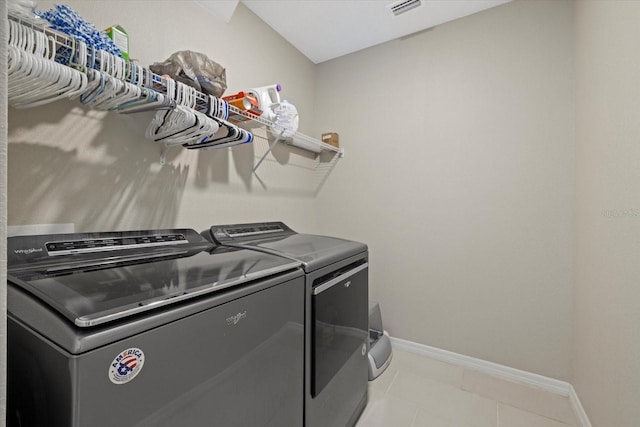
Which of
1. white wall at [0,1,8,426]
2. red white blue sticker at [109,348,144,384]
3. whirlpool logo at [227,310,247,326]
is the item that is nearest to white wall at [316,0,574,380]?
whirlpool logo at [227,310,247,326]

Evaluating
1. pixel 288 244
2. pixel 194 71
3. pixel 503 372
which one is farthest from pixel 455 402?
pixel 194 71

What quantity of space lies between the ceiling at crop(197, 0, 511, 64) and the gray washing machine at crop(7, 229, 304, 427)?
64.0 inches

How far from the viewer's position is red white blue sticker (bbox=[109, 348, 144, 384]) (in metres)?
0.57

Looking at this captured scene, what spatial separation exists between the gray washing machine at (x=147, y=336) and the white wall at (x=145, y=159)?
243mm

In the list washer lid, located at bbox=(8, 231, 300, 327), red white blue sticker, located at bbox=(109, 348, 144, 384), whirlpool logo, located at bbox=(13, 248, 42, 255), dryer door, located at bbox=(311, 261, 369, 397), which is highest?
whirlpool logo, located at bbox=(13, 248, 42, 255)

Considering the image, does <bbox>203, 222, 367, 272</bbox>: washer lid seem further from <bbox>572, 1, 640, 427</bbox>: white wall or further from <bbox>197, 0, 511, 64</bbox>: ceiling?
<bbox>197, 0, 511, 64</bbox>: ceiling

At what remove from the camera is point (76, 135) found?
3.90ft

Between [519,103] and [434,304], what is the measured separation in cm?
161

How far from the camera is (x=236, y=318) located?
0.84 metres

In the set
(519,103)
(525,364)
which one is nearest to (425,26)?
(519,103)

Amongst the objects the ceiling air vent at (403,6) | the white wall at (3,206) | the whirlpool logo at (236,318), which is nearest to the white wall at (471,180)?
the ceiling air vent at (403,6)

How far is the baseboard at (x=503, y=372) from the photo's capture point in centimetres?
175

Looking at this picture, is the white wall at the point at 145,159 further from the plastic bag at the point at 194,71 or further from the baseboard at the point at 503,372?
the baseboard at the point at 503,372

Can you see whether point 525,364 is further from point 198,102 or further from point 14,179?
point 14,179
